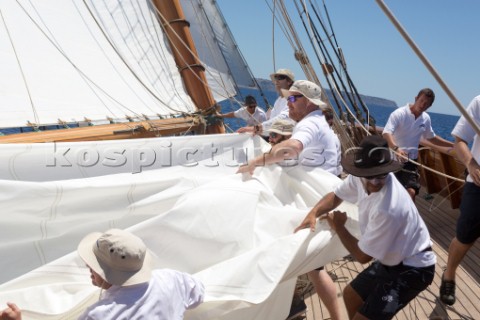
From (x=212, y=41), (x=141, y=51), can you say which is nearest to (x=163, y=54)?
(x=141, y=51)

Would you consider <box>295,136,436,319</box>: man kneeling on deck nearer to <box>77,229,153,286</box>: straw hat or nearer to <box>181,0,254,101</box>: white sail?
<box>77,229,153,286</box>: straw hat

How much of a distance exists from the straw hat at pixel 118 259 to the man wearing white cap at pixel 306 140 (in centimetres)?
106

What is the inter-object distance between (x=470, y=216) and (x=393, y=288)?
853mm

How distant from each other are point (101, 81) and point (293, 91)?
6.10 ft

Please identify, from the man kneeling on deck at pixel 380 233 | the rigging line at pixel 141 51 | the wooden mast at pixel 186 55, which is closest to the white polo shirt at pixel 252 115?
A: the wooden mast at pixel 186 55

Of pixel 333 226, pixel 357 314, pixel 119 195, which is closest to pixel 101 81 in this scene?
pixel 119 195

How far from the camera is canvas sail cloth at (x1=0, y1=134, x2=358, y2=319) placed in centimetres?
158

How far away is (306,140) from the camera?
7.37ft

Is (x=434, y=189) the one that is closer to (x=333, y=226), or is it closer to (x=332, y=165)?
(x=332, y=165)

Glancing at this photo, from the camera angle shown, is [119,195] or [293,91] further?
[293,91]

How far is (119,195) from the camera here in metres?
2.04

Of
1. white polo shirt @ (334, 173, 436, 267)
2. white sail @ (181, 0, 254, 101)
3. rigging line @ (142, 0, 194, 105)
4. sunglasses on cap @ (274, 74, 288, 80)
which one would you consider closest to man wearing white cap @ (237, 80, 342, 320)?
white polo shirt @ (334, 173, 436, 267)

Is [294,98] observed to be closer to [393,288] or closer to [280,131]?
[280,131]

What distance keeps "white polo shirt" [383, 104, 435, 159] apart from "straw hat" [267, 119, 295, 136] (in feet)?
4.89
